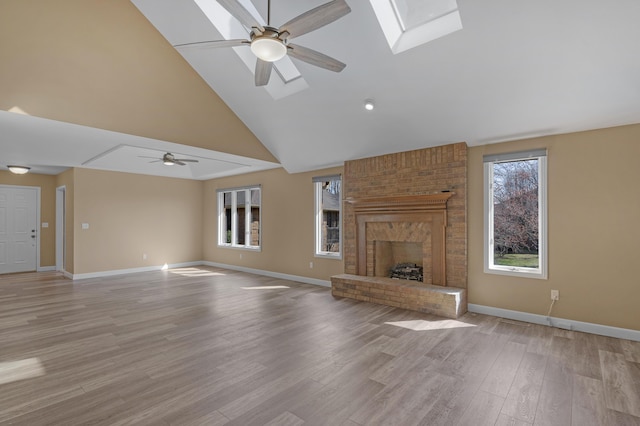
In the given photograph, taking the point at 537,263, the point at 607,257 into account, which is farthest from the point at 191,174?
the point at 607,257

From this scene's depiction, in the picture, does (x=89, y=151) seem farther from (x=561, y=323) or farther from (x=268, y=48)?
(x=561, y=323)

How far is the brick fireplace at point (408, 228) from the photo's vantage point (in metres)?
4.58

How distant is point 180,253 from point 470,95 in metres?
7.86

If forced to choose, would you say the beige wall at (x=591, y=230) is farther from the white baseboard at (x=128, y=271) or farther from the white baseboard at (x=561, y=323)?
the white baseboard at (x=128, y=271)

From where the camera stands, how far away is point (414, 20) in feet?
11.3

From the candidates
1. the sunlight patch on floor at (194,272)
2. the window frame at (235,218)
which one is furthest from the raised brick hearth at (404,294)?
the sunlight patch on floor at (194,272)

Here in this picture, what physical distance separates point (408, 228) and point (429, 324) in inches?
63.9

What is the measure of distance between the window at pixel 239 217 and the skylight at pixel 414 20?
501cm

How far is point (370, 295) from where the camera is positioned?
5.04 metres

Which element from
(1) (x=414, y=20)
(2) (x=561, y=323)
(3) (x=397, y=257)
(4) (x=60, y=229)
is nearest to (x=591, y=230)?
(2) (x=561, y=323)

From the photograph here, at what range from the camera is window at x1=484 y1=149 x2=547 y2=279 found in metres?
4.11

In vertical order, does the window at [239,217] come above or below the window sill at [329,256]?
above

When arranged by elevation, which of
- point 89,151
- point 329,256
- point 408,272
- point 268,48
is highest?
point 268,48

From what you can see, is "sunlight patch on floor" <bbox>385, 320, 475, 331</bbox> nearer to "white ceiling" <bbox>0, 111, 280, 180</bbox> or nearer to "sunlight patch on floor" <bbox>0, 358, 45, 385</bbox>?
"sunlight patch on floor" <bbox>0, 358, 45, 385</bbox>
